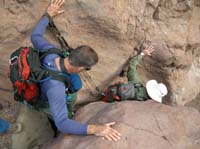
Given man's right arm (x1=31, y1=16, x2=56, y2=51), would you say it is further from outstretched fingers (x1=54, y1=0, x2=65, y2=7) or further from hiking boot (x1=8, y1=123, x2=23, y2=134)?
hiking boot (x1=8, y1=123, x2=23, y2=134)

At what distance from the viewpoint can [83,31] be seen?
19.6 ft

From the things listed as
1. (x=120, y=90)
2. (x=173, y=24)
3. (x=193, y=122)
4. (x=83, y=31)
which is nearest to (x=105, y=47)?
(x=83, y=31)

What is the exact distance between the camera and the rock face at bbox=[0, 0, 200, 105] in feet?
18.9

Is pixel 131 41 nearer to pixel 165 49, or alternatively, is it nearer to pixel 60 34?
pixel 165 49

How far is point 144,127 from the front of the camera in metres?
4.82

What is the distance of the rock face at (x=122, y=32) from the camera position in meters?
5.75

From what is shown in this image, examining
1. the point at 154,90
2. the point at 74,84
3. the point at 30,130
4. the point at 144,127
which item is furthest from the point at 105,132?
the point at 30,130

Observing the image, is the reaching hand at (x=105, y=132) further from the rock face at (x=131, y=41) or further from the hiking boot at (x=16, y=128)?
the hiking boot at (x=16, y=128)

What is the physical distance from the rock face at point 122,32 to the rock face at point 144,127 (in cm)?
124

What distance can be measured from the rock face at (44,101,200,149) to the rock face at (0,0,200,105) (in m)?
1.24

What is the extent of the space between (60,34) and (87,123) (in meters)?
1.56

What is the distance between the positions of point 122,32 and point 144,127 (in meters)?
1.82

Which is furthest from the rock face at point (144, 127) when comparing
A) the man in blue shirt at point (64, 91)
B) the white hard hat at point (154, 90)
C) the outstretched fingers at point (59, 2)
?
the outstretched fingers at point (59, 2)

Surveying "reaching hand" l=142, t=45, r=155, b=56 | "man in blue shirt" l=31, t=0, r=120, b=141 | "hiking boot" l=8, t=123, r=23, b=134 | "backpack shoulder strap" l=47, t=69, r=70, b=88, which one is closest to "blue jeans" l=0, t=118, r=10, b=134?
"hiking boot" l=8, t=123, r=23, b=134
